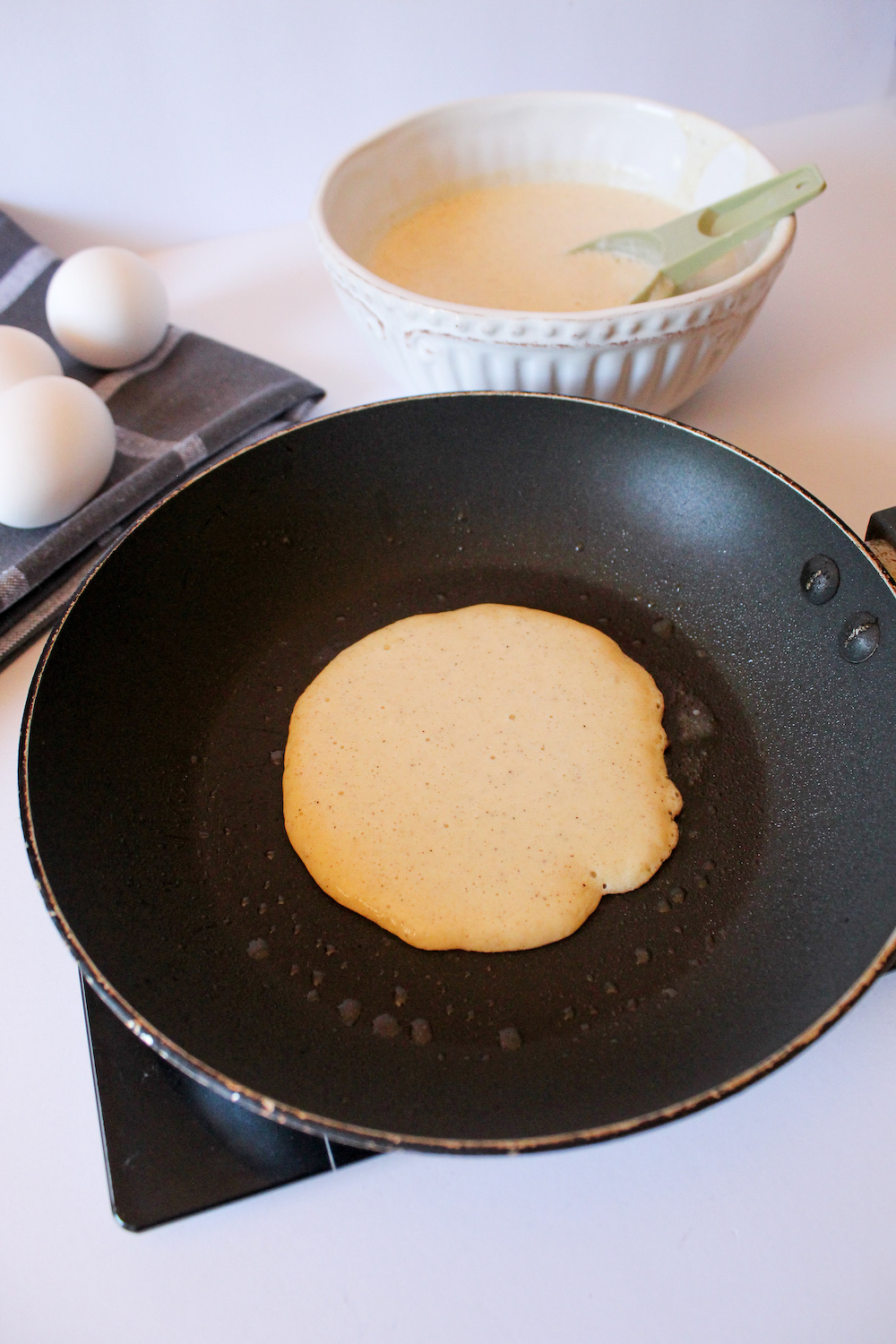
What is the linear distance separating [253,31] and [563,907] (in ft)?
3.15

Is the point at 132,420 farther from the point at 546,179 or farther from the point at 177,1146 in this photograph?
the point at 177,1146

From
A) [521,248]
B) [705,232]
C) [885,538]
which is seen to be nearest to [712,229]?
[705,232]

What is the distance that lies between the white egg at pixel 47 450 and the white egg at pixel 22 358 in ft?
0.17

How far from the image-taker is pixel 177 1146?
49cm

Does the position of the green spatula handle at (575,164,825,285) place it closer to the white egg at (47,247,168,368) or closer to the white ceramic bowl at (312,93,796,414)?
the white ceramic bowl at (312,93,796,414)

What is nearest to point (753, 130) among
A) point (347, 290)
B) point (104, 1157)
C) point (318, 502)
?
point (347, 290)

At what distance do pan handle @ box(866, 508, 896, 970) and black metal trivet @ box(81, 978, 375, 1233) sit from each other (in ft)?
1.68

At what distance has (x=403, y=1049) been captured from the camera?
1.71ft

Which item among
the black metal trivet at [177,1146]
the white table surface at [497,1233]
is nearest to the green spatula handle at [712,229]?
the white table surface at [497,1233]

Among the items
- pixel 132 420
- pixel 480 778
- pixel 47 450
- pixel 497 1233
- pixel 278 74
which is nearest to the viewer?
pixel 497 1233

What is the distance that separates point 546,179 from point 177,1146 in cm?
95

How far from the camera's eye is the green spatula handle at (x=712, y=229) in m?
0.77

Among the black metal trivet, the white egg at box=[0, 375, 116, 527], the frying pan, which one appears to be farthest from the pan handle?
the white egg at box=[0, 375, 116, 527]

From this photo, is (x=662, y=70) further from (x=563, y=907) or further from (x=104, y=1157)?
(x=104, y=1157)
